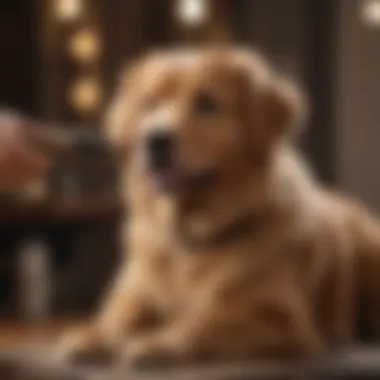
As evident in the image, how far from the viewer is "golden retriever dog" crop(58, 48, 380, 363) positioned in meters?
1.77

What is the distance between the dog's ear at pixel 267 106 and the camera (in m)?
1.78

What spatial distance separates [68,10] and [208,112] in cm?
24

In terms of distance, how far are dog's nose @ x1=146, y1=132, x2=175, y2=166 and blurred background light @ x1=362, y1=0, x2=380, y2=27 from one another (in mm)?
308

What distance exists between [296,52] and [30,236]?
0.43 meters

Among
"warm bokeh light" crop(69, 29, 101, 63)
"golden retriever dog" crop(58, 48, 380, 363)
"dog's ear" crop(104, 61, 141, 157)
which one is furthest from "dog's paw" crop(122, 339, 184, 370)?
"warm bokeh light" crop(69, 29, 101, 63)

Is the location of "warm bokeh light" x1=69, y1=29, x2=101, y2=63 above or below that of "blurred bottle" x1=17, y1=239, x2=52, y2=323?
above

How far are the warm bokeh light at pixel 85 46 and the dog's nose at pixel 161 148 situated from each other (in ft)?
0.49

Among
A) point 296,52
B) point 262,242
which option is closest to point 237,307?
point 262,242

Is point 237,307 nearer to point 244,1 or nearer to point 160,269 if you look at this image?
point 160,269

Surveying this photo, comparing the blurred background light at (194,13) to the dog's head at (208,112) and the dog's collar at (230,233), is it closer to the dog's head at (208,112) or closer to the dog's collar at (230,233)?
the dog's head at (208,112)

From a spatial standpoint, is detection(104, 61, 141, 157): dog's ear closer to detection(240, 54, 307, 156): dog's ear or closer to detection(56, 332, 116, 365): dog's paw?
detection(240, 54, 307, 156): dog's ear

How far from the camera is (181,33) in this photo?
1812 mm

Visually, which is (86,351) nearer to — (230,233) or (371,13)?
(230,233)

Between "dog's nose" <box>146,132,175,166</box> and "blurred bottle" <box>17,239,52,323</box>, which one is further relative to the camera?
"blurred bottle" <box>17,239,52,323</box>
